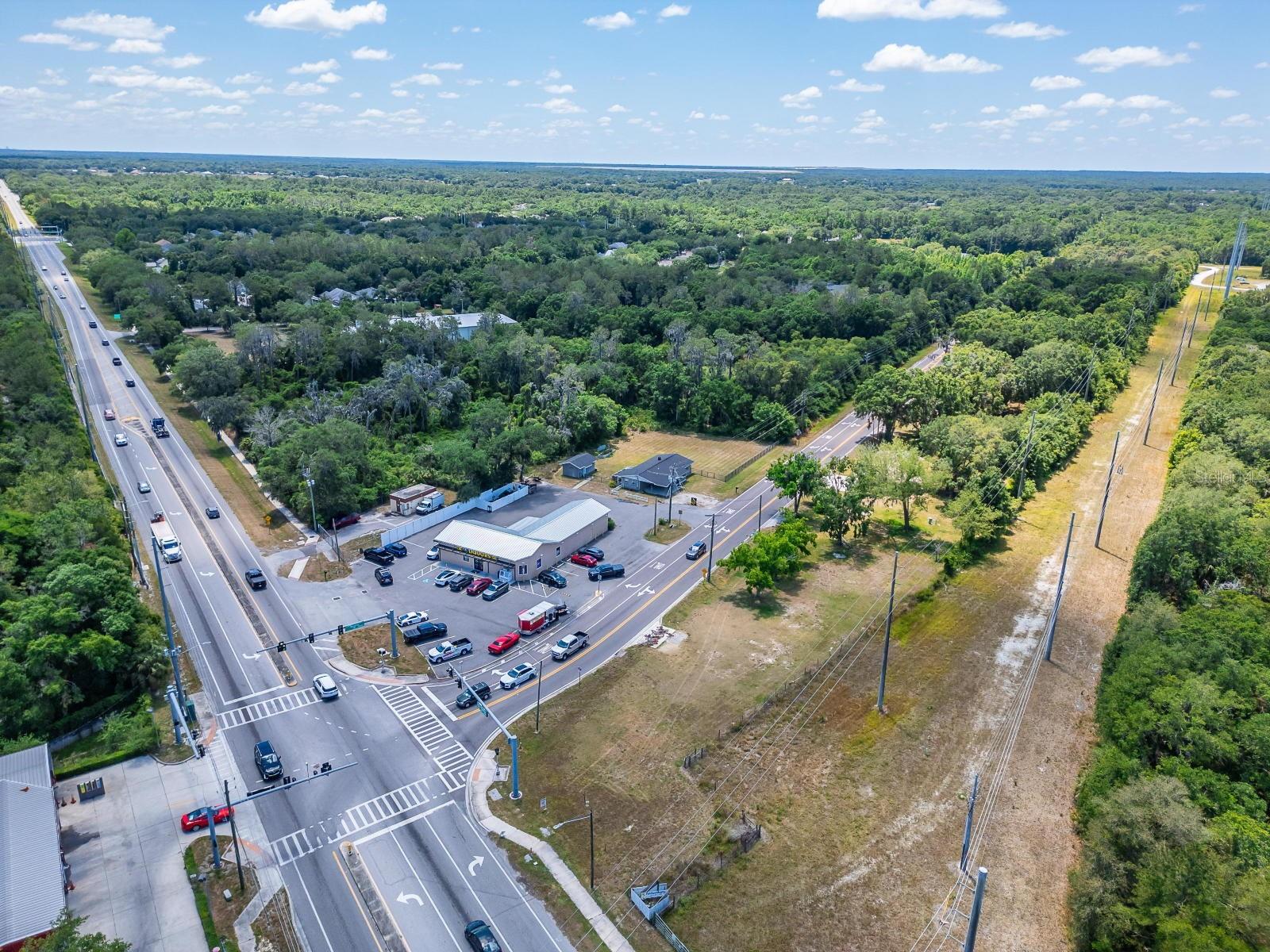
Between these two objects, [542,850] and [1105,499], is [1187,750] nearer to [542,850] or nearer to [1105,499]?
[542,850]

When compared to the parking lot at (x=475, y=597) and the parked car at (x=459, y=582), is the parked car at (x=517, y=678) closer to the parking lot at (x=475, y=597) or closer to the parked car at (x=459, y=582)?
the parking lot at (x=475, y=597)

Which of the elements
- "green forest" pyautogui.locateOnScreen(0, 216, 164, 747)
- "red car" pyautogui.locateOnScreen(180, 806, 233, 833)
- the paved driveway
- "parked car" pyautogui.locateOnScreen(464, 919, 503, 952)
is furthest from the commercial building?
"parked car" pyautogui.locateOnScreen(464, 919, 503, 952)

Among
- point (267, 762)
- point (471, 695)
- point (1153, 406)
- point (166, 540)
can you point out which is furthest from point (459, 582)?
point (1153, 406)

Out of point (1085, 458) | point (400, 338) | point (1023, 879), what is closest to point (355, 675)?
point (1023, 879)

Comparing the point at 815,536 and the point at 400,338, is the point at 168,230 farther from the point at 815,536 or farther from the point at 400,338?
the point at 815,536

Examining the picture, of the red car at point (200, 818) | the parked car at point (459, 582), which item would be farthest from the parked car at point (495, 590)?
the red car at point (200, 818)

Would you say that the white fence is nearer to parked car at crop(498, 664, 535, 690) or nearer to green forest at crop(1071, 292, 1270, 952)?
parked car at crop(498, 664, 535, 690)
